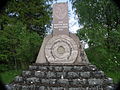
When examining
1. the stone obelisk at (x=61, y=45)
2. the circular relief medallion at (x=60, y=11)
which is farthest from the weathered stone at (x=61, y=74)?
the circular relief medallion at (x=60, y=11)

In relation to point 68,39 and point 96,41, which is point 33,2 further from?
point 68,39

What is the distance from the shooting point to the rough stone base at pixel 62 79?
884cm

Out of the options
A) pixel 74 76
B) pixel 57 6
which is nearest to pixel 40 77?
pixel 74 76

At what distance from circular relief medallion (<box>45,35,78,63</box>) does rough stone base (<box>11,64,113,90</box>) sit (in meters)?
0.41

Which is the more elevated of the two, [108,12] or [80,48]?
[108,12]

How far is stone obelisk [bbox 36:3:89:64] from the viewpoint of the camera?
9.88 meters

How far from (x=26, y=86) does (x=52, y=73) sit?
0.93 meters

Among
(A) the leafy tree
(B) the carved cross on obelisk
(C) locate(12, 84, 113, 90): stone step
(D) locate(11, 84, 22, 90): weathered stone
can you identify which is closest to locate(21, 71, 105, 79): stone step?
(C) locate(12, 84, 113, 90): stone step

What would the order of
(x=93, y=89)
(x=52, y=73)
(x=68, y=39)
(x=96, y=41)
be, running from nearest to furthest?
1. (x=93, y=89)
2. (x=52, y=73)
3. (x=68, y=39)
4. (x=96, y=41)

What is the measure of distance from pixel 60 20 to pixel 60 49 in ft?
3.30

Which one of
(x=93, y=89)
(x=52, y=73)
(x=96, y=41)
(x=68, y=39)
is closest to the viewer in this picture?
(x=93, y=89)

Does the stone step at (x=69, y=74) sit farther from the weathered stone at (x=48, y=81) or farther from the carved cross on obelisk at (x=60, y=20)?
the carved cross on obelisk at (x=60, y=20)

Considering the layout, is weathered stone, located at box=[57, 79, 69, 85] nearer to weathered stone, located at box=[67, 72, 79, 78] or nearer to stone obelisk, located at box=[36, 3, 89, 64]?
weathered stone, located at box=[67, 72, 79, 78]

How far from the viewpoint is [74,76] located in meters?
9.16
